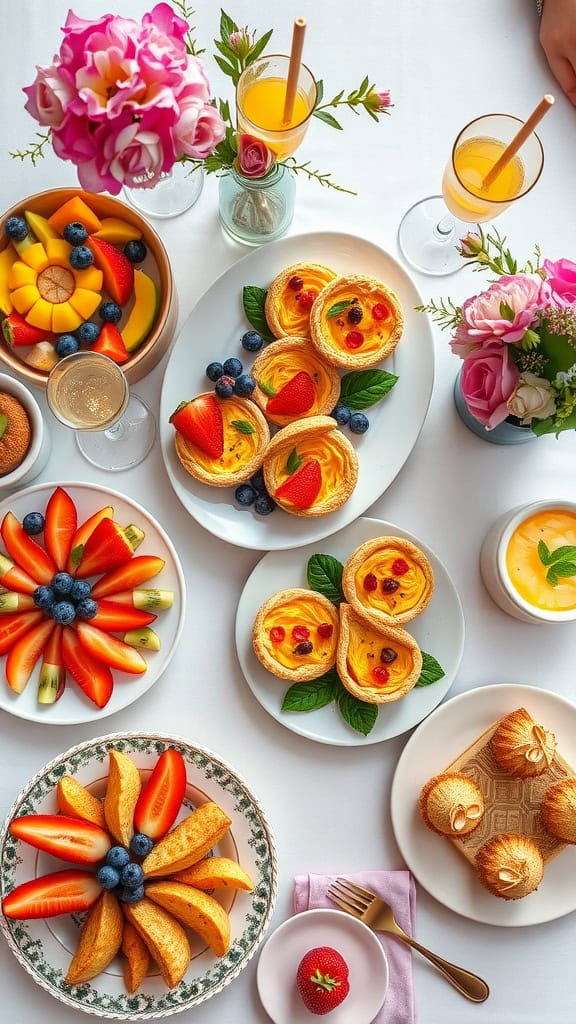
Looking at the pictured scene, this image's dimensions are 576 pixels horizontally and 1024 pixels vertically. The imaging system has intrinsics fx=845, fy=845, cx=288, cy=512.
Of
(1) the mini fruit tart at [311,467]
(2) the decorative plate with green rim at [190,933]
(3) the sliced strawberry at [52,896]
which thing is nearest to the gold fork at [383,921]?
(2) the decorative plate with green rim at [190,933]

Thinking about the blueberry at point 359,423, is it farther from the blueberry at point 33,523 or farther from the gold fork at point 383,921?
the gold fork at point 383,921

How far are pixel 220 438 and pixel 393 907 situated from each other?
1.17 m

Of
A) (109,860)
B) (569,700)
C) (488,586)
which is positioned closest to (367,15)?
(488,586)

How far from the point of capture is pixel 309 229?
6.78ft

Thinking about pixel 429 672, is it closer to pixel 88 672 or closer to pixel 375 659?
pixel 375 659

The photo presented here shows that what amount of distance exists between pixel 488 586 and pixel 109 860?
1.08m

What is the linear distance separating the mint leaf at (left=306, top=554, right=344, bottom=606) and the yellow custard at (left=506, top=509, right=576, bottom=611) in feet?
1.31

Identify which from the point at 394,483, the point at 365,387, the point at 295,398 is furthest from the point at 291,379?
the point at 394,483

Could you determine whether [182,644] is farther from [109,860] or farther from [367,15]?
[367,15]

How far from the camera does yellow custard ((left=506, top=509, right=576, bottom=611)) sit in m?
1.98

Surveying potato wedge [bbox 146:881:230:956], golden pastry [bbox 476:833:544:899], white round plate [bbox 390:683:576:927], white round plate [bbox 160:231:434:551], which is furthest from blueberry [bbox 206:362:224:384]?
golden pastry [bbox 476:833:544:899]

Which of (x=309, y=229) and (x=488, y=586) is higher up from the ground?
(x=309, y=229)

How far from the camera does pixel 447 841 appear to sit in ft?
6.56

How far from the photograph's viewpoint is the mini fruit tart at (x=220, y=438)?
193cm
